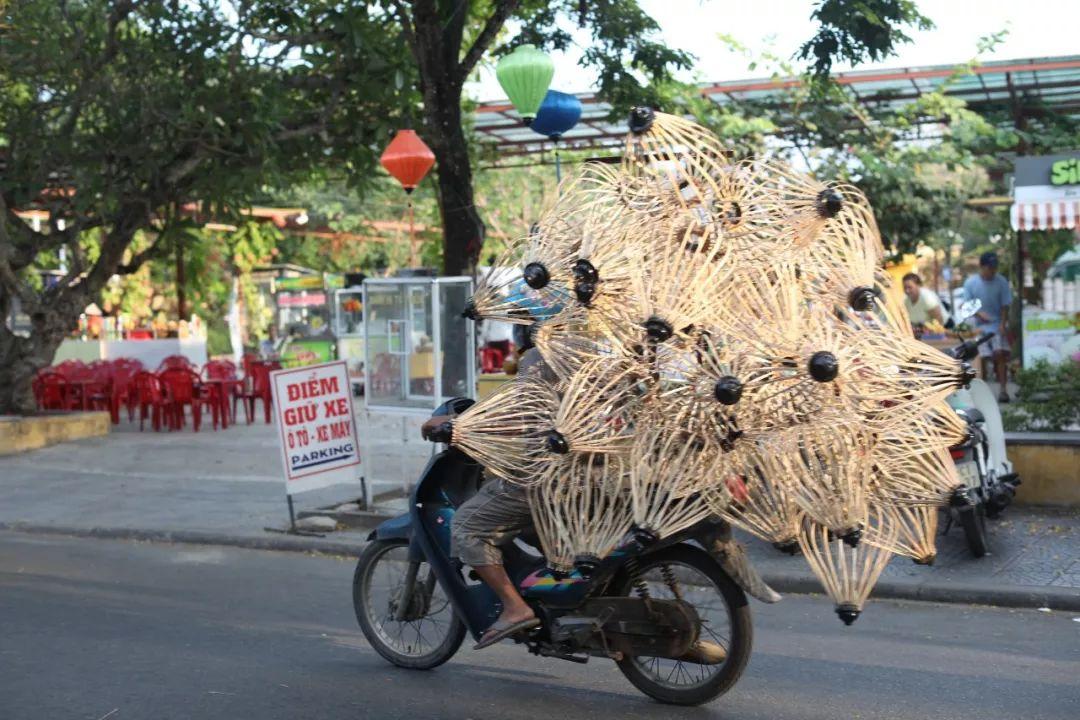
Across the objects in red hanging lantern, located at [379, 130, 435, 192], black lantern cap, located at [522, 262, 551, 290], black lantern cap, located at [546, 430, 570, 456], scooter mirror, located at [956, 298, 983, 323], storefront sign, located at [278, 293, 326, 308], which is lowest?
black lantern cap, located at [546, 430, 570, 456]

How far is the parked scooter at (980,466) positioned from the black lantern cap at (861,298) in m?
3.09

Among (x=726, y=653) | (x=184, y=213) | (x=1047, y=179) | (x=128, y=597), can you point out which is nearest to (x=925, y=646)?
(x=726, y=653)

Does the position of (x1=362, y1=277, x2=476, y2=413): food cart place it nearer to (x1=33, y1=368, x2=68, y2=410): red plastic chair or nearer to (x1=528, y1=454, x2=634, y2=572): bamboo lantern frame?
(x1=528, y1=454, x2=634, y2=572): bamboo lantern frame

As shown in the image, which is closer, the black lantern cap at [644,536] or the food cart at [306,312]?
the black lantern cap at [644,536]

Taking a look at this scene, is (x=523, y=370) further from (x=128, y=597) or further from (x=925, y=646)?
(x=128, y=597)

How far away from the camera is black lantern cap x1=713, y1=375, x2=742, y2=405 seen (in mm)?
4266

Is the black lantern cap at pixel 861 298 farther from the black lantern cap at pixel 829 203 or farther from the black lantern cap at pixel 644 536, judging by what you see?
the black lantern cap at pixel 644 536

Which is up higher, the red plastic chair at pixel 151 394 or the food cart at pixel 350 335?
the food cart at pixel 350 335

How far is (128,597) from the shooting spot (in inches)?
317

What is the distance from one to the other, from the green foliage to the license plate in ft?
13.4

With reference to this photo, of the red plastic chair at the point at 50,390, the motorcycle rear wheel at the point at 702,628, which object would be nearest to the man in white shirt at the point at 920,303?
the motorcycle rear wheel at the point at 702,628

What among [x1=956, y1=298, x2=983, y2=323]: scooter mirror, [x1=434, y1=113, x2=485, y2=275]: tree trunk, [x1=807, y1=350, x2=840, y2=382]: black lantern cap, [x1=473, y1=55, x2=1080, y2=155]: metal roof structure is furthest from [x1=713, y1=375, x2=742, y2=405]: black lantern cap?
[x1=473, y1=55, x2=1080, y2=155]: metal roof structure

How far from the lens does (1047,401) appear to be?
406 inches

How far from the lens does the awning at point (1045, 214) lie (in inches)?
580
